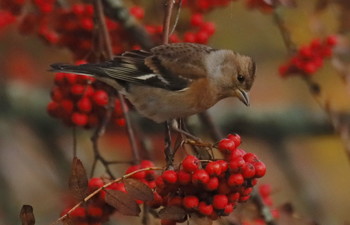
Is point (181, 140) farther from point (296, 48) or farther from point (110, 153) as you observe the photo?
point (110, 153)

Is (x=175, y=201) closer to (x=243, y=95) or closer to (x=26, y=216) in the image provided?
(x=26, y=216)

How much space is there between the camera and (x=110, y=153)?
6961 mm

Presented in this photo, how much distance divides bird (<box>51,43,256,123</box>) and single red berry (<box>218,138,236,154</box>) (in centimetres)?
107

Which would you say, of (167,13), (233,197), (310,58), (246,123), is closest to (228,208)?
(233,197)

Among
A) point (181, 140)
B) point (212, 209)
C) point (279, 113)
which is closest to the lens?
point (212, 209)

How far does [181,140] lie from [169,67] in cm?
112

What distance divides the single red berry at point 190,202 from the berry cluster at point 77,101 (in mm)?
971

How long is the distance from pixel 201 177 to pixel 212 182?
0.19 feet

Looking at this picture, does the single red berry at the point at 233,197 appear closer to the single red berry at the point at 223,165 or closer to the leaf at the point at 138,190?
the single red berry at the point at 223,165

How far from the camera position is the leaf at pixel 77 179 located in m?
Answer: 3.00

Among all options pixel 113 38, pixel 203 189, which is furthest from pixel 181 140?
pixel 113 38

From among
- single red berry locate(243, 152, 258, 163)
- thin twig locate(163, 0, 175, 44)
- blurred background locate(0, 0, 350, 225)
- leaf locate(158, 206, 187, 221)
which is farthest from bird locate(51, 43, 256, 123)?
leaf locate(158, 206, 187, 221)

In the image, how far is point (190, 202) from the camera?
291 cm

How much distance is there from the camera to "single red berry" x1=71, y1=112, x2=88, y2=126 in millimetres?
3750
